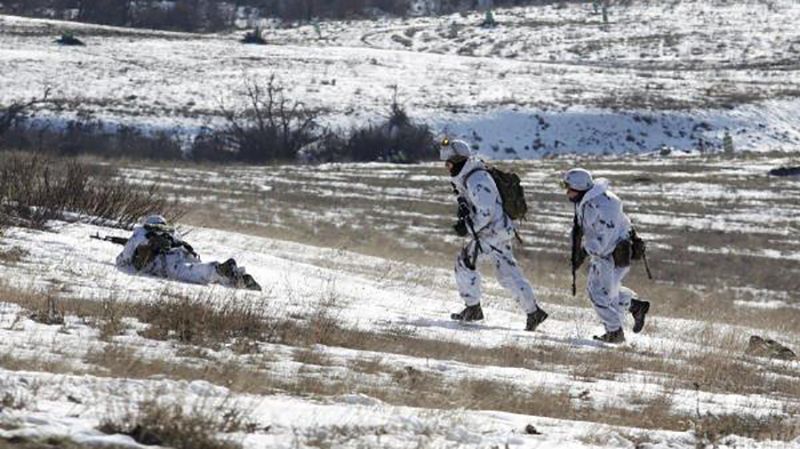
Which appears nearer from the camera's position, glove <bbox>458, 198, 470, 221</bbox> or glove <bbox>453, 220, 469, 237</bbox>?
glove <bbox>458, 198, 470, 221</bbox>

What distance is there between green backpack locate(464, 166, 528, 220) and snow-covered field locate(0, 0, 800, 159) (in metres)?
42.2

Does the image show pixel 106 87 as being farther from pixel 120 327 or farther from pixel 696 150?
pixel 120 327

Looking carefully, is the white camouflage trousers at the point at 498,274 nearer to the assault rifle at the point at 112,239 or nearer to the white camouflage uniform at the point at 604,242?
the white camouflage uniform at the point at 604,242

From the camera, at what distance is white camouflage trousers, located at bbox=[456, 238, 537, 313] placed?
1391cm

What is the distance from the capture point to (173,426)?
5754 millimetres

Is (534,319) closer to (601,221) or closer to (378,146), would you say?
(601,221)

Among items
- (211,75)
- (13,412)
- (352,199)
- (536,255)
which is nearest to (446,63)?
(211,75)

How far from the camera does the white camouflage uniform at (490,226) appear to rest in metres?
13.8

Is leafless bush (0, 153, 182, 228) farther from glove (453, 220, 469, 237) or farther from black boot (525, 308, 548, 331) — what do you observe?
black boot (525, 308, 548, 331)

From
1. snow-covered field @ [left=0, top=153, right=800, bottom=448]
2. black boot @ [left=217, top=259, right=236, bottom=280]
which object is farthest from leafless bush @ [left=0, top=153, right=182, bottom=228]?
black boot @ [left=217, top=259, right=236, bottom=280]

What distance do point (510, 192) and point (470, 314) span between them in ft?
4.42

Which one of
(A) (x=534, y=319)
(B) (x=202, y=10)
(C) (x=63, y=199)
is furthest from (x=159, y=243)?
(B) (x=202, y=10)

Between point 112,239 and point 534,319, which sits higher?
point 534,319

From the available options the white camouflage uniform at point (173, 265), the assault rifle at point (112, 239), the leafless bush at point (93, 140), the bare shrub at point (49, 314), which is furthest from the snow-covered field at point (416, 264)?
the leafless bush at point (93, 140)
